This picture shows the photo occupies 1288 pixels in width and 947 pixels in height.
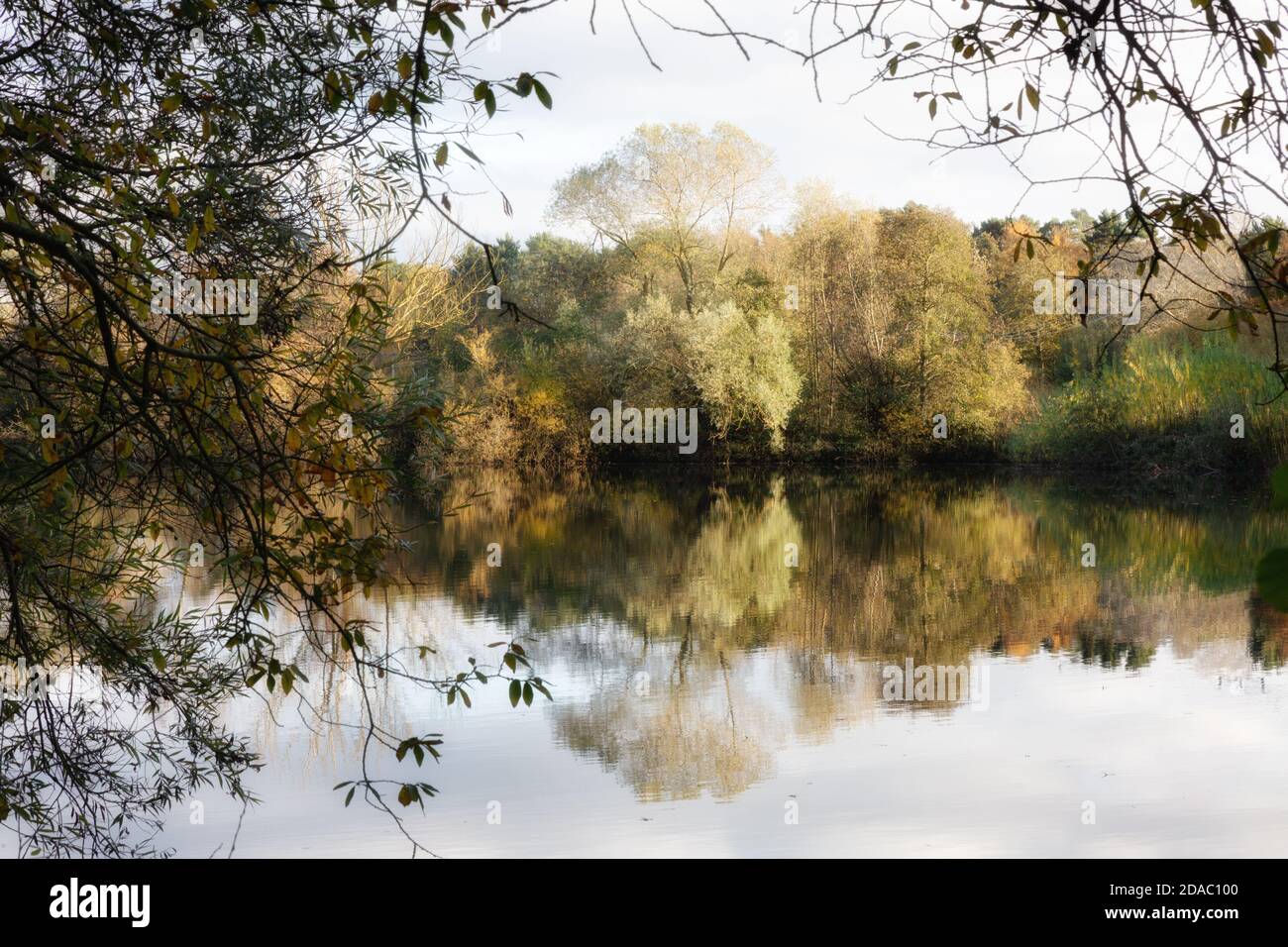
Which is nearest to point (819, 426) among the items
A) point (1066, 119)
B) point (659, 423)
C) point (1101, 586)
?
point (659, 423)

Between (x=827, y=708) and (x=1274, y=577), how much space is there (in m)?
8.07

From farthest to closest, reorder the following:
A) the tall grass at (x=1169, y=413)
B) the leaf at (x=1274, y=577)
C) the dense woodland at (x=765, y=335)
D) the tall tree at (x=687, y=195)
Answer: the tall tree at (x=687, y=195)
the dense woodland at (x=765, y=335)
the tall grass at (x=1169, y=413)
the leaf at (x=1274, y=577)

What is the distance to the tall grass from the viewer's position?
1980 centimetres

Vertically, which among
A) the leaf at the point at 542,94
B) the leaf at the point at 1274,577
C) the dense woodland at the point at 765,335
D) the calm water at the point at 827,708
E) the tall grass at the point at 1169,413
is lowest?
the calm water at the point at 827,708

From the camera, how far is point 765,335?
2738cm

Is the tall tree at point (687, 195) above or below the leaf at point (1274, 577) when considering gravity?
above

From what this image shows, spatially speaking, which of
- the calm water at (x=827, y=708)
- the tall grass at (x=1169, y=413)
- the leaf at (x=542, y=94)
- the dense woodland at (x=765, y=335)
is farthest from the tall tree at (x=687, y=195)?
the leaf at (x=542, y=94)

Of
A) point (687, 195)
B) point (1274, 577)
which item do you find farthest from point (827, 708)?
point (687, 195)

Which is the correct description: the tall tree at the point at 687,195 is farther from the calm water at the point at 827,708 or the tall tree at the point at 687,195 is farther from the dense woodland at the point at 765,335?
the calm water at the point at 827,708

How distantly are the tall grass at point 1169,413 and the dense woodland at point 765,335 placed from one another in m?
0.15

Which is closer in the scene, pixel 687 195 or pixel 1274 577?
pixel 1274 577

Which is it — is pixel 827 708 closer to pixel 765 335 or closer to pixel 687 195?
pixel 765 335

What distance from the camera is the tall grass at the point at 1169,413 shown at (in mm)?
19797

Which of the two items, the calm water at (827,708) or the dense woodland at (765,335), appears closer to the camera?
the calm water at (827,708)
